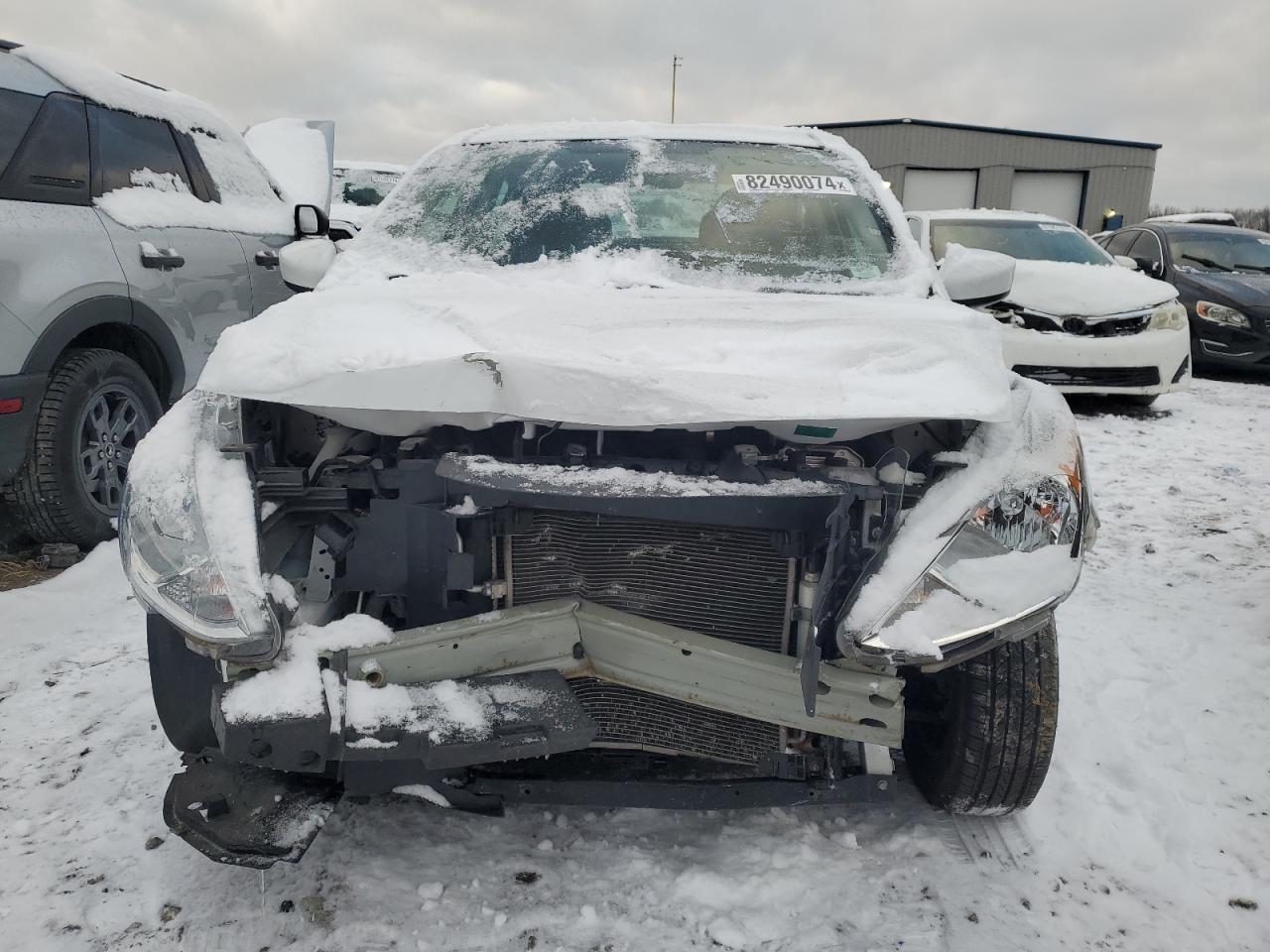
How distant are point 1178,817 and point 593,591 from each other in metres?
1.66

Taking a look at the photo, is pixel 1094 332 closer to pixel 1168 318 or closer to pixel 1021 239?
pixel 1168 318

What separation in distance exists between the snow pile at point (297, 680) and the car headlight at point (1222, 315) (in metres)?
9.29

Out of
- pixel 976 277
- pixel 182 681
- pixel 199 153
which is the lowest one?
pixel 182 681

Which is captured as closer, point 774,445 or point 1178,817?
point 774,445

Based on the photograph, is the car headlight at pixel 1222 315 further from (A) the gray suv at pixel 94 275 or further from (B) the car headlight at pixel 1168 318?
(A) the gray suv at pixel 94 275

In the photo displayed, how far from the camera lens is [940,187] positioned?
2530 centimetres

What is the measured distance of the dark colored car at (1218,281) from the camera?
8.53 metres

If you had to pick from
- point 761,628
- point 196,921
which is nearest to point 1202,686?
point 761,628

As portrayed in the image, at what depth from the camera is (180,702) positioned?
80.0 inches

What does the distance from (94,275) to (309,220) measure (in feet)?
4.43

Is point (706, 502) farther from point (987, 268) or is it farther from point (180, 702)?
point (987, 268)

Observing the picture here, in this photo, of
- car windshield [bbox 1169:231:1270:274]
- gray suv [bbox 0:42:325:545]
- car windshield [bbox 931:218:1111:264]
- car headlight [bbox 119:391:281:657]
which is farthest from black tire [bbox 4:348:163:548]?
car windshield [bbox 1169:231:1270:274]

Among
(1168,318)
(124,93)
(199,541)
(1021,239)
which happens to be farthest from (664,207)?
(1021,239)

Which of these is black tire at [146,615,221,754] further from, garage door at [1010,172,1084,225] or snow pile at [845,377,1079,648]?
garage door at [1010,172,1084,225]
